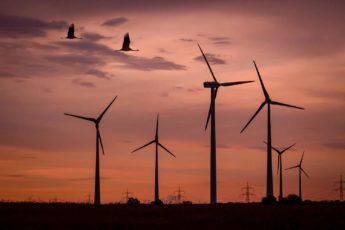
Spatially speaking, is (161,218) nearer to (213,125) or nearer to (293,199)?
(213,125)

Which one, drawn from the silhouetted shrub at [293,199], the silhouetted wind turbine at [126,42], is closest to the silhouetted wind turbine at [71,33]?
the silhouetted wind turbine at [126,42]

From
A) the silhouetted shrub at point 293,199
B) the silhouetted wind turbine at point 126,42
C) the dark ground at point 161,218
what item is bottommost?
the dark ground at point 161,218

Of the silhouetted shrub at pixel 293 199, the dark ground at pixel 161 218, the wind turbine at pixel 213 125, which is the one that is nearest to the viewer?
the dark ground at pixel 161 218

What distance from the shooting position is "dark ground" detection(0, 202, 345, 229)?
221 ft

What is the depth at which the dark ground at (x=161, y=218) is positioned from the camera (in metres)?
67.4

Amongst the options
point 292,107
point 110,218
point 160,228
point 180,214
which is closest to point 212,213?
point 180,214

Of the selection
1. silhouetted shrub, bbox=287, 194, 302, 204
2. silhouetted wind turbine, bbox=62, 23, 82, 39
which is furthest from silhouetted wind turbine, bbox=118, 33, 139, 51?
silhouetted shrub, bbox=287, 194, 302, 204

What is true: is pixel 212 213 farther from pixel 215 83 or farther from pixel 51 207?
pixel 215 83

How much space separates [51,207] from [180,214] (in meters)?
18.0

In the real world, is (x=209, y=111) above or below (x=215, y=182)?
above

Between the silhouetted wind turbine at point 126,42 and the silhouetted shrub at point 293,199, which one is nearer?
the silhouetted wind turbine at point 126,42

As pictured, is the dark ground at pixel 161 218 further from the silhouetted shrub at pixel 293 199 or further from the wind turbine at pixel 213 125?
the silhouetted shrub at pixel 293 199

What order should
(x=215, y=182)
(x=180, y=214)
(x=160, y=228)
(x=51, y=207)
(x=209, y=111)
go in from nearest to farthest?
(x=160, y=228) → (x=180, y=214) → (x=51, y=207) → (x=215, y=182) → (x=209, y=111)

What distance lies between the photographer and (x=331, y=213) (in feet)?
266
